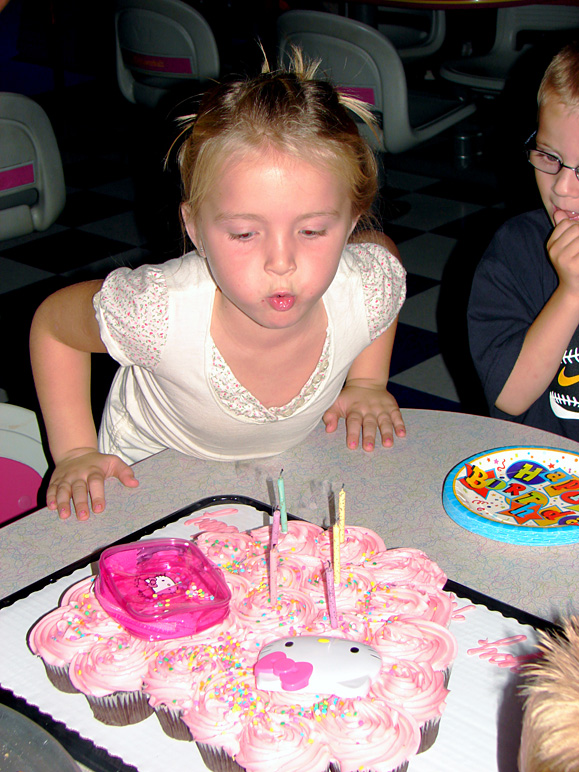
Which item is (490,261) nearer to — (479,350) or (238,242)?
(479,350)

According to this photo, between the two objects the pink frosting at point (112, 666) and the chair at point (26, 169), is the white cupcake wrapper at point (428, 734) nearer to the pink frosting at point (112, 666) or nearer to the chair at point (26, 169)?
the pink frosting at point (112, 666)

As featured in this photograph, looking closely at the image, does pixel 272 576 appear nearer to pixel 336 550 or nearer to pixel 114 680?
pixel 336 550

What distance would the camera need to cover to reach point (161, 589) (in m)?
0.73

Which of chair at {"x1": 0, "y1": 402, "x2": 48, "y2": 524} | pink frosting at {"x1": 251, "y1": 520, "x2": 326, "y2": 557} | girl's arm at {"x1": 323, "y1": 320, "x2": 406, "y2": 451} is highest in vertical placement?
pink frosting at {"x1": 251, "y1": 520, "x2": 326, "y2": 557}

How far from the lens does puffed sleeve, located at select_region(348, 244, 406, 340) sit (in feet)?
3.73

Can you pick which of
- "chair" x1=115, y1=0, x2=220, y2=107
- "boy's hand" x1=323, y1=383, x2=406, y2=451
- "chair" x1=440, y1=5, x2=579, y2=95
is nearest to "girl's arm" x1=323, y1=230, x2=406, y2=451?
"boy's hand" x1=323, y1=383, x2=406, y2=451

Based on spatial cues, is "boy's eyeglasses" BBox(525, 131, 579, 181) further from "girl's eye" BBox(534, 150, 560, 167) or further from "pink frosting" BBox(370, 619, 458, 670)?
"pink frosting" BBox(370, 619, 458, 670)

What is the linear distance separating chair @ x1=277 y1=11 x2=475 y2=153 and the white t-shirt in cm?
154

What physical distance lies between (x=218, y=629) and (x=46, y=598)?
17 centimetres

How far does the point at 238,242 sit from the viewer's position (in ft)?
2.86

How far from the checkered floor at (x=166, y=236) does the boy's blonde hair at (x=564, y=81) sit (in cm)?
119

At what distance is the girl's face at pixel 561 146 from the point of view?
3.58 ft

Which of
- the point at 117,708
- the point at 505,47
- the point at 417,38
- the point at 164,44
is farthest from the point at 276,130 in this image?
the point at 417,38

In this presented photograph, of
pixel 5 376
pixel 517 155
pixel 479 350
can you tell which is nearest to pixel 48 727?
pixel 479 350
